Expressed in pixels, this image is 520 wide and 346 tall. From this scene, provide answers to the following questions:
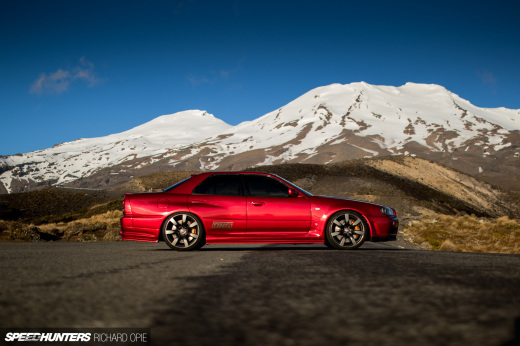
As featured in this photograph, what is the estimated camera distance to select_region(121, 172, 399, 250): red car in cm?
814

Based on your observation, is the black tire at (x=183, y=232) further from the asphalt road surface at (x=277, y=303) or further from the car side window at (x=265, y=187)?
the asphalt road surface at (x=277, y=303)

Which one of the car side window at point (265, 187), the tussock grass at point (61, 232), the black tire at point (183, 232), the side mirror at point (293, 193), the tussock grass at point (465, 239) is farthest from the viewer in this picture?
the tussock grass at point (61, 232)

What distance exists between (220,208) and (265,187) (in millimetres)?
1001

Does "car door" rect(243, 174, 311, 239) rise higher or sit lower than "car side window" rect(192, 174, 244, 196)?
lower

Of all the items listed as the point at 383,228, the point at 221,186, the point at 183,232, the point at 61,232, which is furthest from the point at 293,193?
the point at 61,232

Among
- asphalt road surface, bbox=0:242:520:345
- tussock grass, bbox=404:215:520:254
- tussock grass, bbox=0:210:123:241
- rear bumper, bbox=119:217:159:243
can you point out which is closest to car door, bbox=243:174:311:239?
rear bumper, bbox=119:217:159:243

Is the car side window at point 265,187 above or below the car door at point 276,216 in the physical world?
above

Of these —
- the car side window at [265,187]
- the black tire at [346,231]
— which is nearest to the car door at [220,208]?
the car side window at [265,187]

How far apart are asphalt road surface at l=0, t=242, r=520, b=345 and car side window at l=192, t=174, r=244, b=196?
144 inches

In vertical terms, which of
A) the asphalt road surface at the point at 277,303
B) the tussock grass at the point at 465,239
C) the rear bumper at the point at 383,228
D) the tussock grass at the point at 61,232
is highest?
the rear bumper at the point at 383,228

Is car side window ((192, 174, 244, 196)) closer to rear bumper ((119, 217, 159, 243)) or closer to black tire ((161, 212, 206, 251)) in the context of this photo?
black tire ((161, 212, 206, 251))

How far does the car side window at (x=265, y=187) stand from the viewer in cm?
853

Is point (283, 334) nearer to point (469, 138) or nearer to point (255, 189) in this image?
point (255, 189)

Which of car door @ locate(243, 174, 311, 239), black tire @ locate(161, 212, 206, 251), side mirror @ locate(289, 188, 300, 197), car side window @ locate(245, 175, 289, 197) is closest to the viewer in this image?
black tire @ locate(161, 212, 206, 251)
